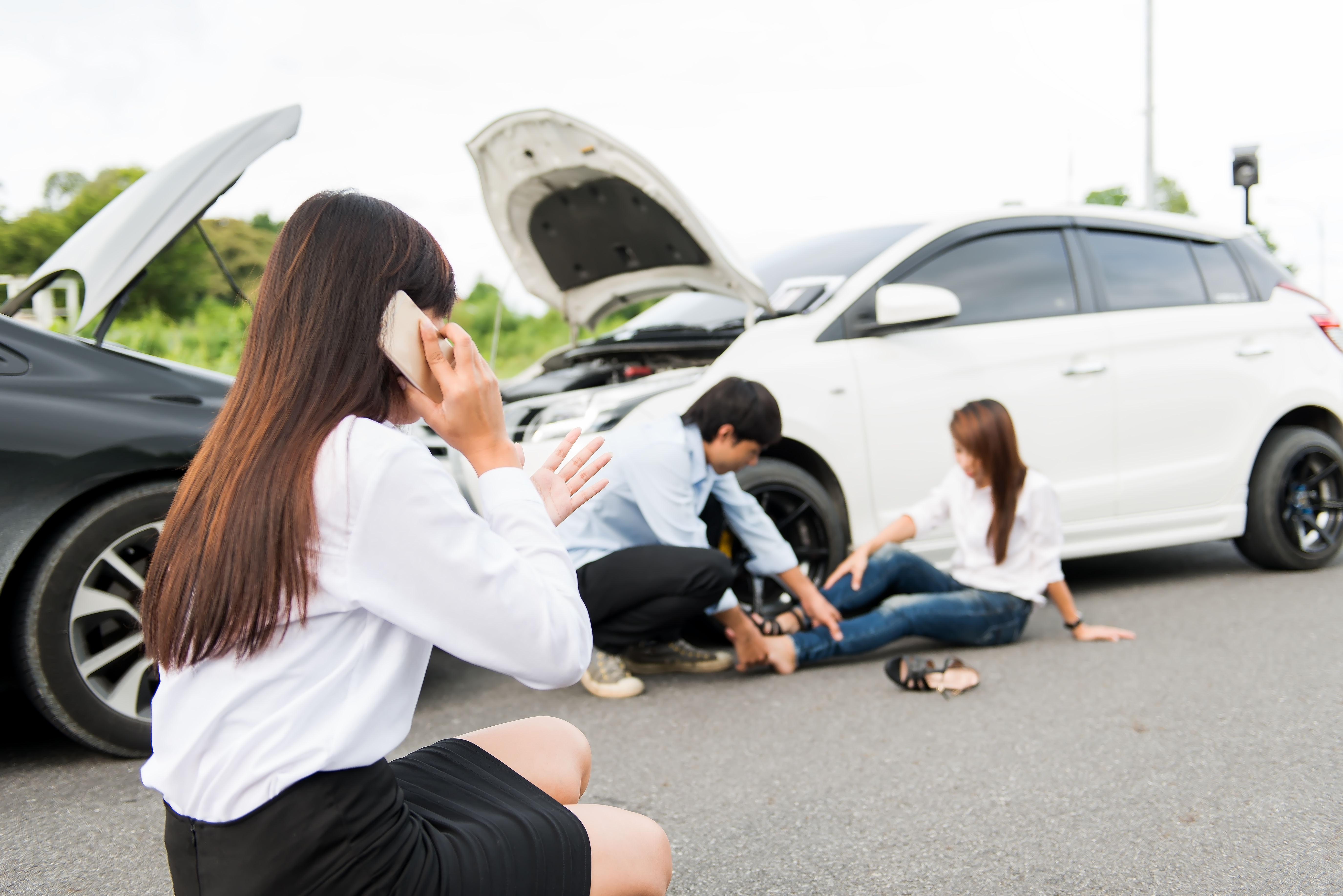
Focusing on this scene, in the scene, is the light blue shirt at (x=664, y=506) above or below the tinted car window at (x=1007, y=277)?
below

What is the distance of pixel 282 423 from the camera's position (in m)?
1.22

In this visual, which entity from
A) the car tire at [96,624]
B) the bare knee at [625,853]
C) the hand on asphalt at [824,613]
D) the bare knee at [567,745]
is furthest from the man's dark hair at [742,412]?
the bare knee at [625,853]

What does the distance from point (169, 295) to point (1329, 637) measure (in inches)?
1155

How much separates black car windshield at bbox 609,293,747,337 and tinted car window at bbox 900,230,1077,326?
2.66 ft

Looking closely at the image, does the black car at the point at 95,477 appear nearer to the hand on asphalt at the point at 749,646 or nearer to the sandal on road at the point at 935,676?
the hand on asphalt at the point at 749,646

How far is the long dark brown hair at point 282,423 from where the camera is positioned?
1174 mm

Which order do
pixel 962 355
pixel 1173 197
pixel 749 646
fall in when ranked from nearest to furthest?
1. pixel 749 646
2. pixel 962 355
3. pixel 1173 197

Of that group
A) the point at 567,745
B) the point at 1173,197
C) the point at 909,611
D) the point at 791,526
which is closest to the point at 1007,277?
the point at 791,526

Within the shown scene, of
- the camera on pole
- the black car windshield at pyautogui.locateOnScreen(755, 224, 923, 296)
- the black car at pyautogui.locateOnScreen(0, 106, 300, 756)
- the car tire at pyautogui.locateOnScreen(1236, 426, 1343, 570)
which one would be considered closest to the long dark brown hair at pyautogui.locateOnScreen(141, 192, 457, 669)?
the black car at pyautogui.locateOnScreen(0, 106, 300, 756)

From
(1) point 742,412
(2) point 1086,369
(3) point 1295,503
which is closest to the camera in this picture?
(1) point 742,412

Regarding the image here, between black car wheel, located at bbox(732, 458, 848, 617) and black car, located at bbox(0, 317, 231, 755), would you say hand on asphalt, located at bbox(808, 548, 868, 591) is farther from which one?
black car, located at bbox(0, 317, 231, 755)

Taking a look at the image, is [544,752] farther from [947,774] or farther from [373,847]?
[947,774]

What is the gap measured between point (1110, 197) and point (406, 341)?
103 ft

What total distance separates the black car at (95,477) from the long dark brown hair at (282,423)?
5.87ft
